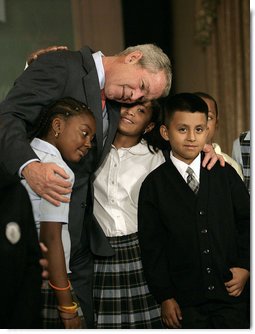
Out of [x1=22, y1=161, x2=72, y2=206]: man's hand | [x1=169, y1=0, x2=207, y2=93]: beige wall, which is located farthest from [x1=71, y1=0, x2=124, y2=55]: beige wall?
[x1=22, y1=161, x2=72, y2=206]: man's hand

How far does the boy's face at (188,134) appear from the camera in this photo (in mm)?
1943

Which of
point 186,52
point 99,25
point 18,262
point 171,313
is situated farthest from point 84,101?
point 186,52

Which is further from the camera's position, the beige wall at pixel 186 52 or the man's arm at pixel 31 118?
the beige wall at pixel 186 52

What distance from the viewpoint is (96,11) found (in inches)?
137

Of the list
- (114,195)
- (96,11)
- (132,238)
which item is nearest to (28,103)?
(114,195)

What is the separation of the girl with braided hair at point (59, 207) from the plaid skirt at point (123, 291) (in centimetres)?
16

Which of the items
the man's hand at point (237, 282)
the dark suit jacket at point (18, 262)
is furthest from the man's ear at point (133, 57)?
the man's hand at point (237, 282)

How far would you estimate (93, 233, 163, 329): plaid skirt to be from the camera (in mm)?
1997

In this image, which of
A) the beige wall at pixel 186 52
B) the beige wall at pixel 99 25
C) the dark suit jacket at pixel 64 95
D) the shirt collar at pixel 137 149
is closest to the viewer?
the dark suit jacket at pixel 64 95

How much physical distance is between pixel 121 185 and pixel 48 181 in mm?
432

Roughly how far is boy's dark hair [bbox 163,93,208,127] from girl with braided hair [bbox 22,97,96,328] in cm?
28

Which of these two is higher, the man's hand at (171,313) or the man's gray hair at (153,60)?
the man's gray hair at (153,60)

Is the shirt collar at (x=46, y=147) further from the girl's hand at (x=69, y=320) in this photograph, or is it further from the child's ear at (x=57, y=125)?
the girl's hand at (x=69, y=320)

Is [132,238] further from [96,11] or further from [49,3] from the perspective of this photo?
[96,11]
